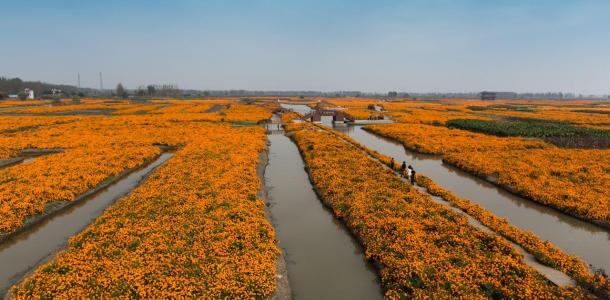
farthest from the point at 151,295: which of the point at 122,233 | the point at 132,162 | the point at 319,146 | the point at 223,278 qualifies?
the point at 319,146

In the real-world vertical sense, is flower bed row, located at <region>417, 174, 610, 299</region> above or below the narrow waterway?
above

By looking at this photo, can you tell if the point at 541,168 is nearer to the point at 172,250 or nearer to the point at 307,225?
the point at 307,225

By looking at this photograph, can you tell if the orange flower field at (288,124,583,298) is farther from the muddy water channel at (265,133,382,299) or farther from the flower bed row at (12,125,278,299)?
the flower bed row at (12,125,278,299)

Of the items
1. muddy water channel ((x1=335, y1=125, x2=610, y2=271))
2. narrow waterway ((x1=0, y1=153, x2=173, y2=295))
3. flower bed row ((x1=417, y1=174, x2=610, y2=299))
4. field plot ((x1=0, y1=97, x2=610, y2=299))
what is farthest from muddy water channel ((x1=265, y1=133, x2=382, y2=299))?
narrow waterway ((x1=0, y1=153, x2=173, y2=295))

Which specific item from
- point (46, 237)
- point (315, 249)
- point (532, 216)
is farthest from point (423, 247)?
point (46, 237)

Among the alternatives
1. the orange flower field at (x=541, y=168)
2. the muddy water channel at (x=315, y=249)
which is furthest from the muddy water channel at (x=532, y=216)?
the muddy water channel at (x=315, y=249)

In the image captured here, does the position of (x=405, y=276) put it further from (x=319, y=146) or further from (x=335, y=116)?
(x=335, y=116)
